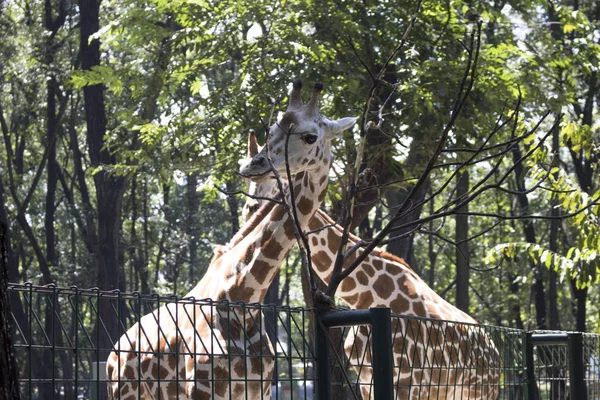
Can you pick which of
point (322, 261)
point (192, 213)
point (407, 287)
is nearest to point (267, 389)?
point (322, 261)

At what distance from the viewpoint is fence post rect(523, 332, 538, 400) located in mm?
5371

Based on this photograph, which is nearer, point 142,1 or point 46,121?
point 142,1

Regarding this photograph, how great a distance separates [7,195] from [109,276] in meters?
10.8

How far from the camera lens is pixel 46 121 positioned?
2917cm

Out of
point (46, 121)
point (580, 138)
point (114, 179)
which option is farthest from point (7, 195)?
point (580, 138)

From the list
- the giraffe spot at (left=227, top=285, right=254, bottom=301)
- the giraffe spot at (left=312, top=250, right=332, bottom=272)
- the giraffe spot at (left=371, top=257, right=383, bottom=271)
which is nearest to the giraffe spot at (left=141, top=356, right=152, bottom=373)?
the giraffe spot at (left=227, top=285, right=254, bottom=301)

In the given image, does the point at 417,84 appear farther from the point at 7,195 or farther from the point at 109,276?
the point at 7,195

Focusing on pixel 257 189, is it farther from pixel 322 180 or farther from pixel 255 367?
pixel 255 367

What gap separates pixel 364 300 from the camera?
9.17m

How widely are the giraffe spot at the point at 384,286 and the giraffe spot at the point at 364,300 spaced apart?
79 millimetres

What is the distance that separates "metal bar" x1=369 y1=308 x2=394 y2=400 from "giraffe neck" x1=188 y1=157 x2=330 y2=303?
3.56 m

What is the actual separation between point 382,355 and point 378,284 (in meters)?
5.59

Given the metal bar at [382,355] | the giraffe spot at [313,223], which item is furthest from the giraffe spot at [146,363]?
the metal bar at [382,355]

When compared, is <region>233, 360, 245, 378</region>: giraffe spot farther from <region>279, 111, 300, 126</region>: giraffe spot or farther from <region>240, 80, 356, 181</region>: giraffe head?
<region>279, 111, 300, 126</region>: giraffe spot
